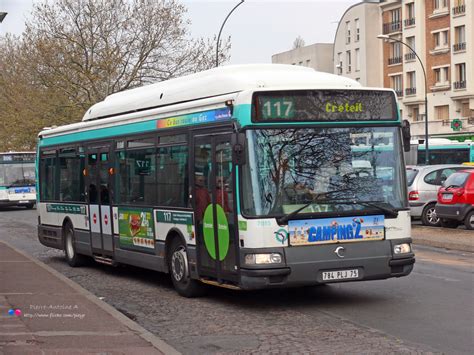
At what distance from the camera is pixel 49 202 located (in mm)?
17594

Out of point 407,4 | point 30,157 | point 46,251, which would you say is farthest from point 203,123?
point 407,4

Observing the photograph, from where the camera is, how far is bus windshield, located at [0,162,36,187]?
4434cm

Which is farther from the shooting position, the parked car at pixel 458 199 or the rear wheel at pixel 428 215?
the rear wheel at pixel 428 215

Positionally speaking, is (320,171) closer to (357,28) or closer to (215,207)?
(215,207)

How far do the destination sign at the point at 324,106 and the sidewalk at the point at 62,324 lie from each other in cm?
290

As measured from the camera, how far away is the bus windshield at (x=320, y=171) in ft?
32.4

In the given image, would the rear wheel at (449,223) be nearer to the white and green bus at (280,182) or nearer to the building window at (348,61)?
the white and green bus at (280,182)

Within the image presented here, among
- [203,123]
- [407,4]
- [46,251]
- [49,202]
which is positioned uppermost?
[407,4]

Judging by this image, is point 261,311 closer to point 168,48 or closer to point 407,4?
point 168,48

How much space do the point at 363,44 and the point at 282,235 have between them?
70.2 m

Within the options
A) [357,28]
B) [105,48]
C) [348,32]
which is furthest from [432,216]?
[348,32]

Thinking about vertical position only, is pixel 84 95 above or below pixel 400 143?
above

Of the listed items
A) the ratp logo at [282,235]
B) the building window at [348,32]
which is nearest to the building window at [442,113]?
the building window at [348,32]

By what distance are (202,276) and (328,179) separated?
7.05ft
